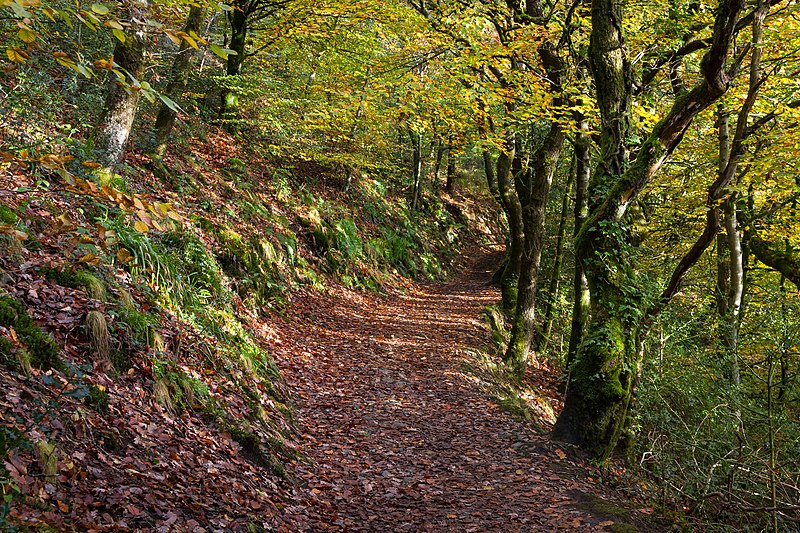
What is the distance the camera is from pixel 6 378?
143 inches

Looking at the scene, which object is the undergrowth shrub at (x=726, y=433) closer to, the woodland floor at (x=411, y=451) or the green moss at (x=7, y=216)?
the woodland floor at (x=411, y=451)

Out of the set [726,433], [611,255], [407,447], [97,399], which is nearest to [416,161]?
[611,255]

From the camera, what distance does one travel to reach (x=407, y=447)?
23.4ft

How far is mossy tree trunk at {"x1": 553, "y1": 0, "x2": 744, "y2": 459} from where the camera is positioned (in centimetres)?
678

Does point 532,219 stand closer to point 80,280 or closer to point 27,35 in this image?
point 80,280

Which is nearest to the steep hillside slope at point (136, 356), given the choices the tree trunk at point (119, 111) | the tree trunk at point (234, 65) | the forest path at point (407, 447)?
the tree trunk at point (119, 111)

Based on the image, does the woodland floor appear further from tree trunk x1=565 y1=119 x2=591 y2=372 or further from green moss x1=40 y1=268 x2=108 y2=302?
green moss x1=40 y1=268 x2=108 y2=302

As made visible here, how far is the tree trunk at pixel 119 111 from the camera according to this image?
6.96 m

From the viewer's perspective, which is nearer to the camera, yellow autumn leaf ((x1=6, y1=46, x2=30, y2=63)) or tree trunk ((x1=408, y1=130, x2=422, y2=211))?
yellow autumn leaf ((x1=6, y1=46, x2=30, y2=63))

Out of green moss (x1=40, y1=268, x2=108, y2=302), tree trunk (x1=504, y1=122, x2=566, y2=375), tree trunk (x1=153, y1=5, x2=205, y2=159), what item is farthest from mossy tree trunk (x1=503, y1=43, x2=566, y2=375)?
green moss (x1=40, y1=268, x2=108, y2=302)

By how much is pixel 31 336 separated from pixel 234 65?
1124cm

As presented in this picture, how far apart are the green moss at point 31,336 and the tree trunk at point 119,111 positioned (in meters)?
3.49

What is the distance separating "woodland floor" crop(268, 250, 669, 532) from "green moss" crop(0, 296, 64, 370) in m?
2.33

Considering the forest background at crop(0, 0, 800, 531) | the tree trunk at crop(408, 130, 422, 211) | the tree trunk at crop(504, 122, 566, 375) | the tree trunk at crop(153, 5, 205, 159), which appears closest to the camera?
the forest background at crop(0, 0, 800, 531)
